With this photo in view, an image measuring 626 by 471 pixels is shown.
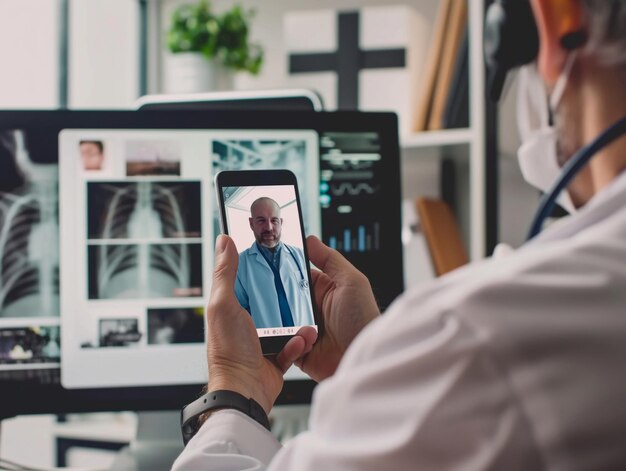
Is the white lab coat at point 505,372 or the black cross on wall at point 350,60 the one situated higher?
the black cross on wall at point 350,60

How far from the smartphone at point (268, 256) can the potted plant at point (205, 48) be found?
121 cm

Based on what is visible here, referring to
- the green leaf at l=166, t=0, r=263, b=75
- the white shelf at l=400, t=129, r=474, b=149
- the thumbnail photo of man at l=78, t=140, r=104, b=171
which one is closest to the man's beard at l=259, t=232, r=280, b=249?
the thumbnail photo of man at l=78, t=140, r=104, b=171

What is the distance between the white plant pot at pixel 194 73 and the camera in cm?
187

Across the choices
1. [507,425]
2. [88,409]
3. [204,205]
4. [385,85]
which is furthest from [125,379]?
[385,85]

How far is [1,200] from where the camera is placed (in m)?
0.86

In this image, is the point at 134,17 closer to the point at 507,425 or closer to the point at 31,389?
the point at 31,389

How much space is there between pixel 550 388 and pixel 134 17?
2.06 m

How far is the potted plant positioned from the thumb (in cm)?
126

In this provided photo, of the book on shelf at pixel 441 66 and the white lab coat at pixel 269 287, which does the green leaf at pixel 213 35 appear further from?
the white lab coat at pixel 269 287

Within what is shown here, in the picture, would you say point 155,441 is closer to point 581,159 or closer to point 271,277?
point 271,277

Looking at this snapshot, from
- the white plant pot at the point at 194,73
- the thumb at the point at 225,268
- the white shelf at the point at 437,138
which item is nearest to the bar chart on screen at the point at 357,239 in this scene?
the thumb at the point at 225,268

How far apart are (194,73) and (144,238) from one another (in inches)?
42.7

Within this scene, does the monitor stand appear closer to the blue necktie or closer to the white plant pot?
the blue necktie

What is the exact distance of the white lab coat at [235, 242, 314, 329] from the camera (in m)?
0.70
